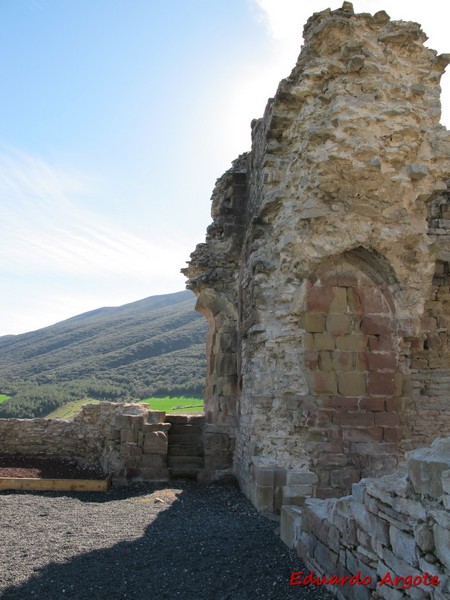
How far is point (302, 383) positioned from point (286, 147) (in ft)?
11.5

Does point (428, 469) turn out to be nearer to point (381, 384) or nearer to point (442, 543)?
point (442, 543)

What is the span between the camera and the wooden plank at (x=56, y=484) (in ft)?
27.4

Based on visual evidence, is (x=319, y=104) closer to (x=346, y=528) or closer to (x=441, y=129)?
(x=441, y=129)

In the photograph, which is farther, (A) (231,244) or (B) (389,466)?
(A) (231,244)

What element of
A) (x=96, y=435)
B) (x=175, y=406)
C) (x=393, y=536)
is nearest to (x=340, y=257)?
(x=393, y=536)

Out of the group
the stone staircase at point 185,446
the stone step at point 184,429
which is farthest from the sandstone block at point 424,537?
the stone step at point 184,429

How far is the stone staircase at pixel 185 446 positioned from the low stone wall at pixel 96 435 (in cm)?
21

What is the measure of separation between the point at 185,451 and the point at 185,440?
0.76ft

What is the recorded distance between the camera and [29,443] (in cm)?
1040

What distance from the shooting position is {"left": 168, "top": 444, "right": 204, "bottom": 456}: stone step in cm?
918

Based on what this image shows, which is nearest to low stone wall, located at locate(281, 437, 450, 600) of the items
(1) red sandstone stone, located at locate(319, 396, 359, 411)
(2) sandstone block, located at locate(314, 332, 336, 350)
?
(1) red sandstone stone, located at locate(319, 396, 359, 411)

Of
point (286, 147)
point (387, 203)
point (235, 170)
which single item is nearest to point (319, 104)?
point (286, 147)

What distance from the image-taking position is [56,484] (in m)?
8.52

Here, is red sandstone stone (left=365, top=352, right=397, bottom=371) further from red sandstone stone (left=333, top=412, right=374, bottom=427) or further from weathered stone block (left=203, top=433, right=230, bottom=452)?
weathered stone block (left=203, top=433, right=230, bottom=452)
